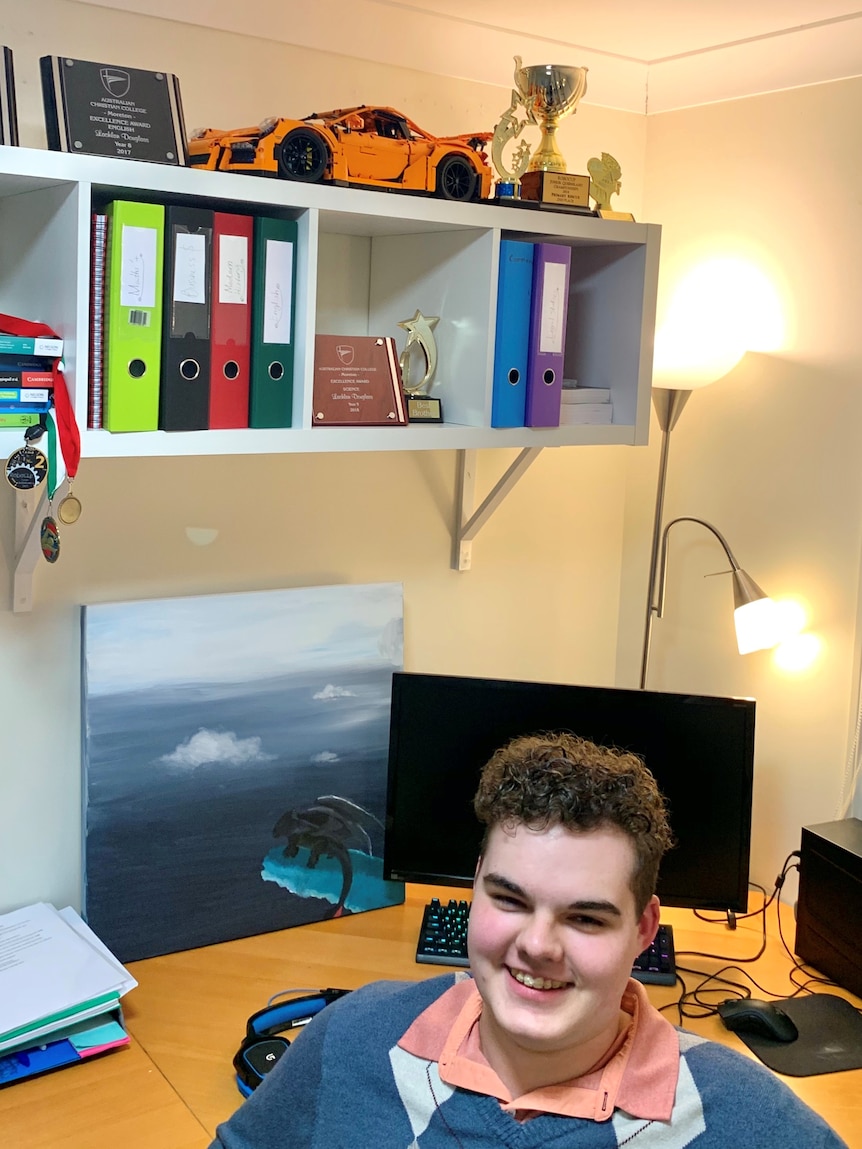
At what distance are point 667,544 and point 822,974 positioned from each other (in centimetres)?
86

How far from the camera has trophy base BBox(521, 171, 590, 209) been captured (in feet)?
6.26

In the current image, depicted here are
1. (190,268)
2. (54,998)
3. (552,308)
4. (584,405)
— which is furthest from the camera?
(584,405)

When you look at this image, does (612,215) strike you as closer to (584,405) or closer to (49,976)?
(584,405)

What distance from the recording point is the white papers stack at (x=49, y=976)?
65.6 inches

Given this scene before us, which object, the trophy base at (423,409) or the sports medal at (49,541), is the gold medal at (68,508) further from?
the trophy base at (423,409)

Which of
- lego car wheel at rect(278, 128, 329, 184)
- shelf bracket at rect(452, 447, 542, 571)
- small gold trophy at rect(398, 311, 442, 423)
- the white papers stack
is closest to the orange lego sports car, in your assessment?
lego car wheel at rect(278, 128, 329, 184)

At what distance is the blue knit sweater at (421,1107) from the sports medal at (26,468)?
0.72 m

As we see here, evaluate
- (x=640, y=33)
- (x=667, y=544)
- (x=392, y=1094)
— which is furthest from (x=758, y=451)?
(x=392, y=1094)

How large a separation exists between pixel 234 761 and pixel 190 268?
0.83 meters

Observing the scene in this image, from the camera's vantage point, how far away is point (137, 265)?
154 cm

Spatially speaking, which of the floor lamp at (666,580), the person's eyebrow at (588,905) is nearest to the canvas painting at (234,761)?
the floor lamp at (666,580)

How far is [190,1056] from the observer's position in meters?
1.71

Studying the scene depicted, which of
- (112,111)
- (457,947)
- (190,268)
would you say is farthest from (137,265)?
(457,947)

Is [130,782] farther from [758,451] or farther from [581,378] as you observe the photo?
[758,451]
